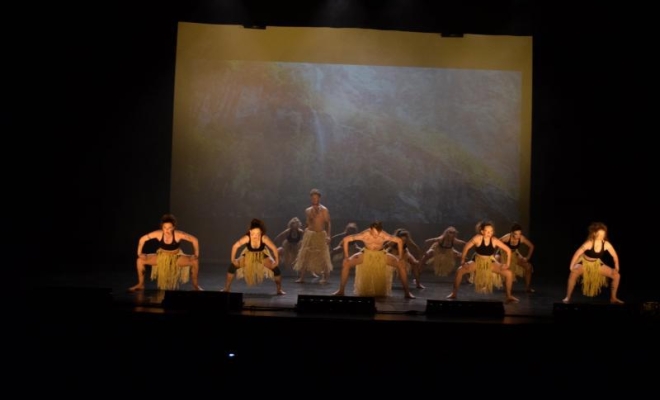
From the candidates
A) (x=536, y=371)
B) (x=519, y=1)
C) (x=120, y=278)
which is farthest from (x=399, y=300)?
(x=519, y=1)

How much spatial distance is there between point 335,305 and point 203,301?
101 cm

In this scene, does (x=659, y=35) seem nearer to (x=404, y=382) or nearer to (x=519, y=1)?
(x=519, y=1)

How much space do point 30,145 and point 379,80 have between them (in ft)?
14.5

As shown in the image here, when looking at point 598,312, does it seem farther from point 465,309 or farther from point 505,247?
point 505,247

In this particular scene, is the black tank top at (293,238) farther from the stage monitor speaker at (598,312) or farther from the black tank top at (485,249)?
the stage monitor speaker at (598,312)

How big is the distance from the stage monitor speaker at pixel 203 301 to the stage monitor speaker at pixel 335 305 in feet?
1.66

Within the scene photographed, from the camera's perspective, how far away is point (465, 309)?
553 cm

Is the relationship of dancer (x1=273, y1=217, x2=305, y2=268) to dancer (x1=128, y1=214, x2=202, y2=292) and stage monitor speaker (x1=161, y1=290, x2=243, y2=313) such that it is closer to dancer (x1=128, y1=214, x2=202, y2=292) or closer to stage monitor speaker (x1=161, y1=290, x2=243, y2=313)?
dancer (x1=128, y1=214, x2=202, y2=292)

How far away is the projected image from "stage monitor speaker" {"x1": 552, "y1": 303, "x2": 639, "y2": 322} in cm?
380

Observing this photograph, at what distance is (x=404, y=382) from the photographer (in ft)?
15.5

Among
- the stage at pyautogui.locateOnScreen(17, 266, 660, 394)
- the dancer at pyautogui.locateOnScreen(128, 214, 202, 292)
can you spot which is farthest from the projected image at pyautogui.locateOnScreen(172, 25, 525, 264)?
the stage at pyautogui.locateOnScreen(17, 266, 660, 394)

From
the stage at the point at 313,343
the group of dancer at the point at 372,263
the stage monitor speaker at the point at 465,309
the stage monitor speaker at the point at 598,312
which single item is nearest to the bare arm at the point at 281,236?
the group of dancer at the point at 372,263

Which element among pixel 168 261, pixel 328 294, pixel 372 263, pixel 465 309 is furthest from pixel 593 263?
pixel 168 261

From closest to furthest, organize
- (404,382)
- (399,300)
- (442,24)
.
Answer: (404,382) < (399,300) < (442,24)
